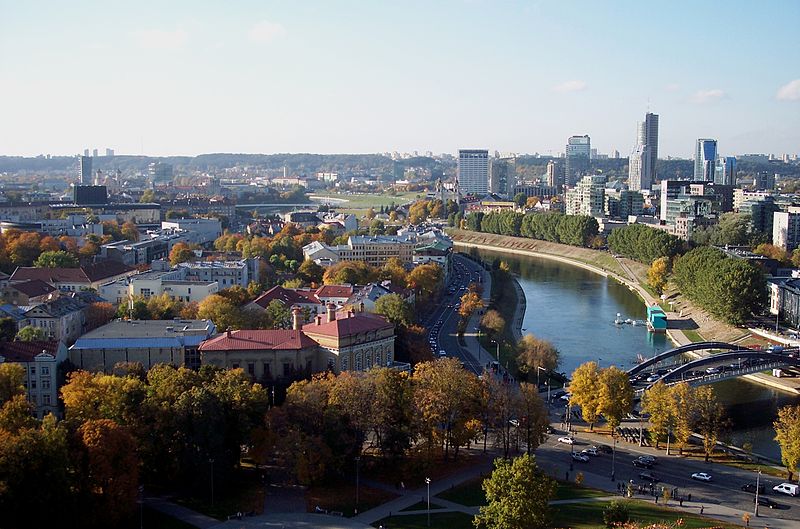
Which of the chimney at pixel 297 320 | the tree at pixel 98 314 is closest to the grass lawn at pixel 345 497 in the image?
the chimney at pixel 297 320

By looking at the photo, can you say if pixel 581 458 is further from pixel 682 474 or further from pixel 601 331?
pixel 601 331

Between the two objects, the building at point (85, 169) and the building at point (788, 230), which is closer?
the building at point (788, 230)

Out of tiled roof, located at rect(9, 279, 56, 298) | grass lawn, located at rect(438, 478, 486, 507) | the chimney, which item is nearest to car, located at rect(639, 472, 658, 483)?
grass lawn, located at rect(438, 478, 486, 507)

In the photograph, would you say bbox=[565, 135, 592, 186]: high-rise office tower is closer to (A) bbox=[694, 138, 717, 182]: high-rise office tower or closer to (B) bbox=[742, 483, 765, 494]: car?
(A) bbox=[694, 138, 717, 182]: high-rise office tower

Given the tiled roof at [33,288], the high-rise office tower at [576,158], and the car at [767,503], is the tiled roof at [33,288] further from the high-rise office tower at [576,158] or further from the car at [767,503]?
the high-rise office tower at [576,158]

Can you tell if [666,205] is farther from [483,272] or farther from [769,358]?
[769,358]

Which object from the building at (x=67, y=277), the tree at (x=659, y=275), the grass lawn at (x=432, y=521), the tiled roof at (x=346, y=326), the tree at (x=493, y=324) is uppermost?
the tiled roof at (x=346, y=326)

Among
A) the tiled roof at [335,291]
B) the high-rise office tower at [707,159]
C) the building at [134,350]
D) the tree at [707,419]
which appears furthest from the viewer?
the high-rise office tower at [707,159]

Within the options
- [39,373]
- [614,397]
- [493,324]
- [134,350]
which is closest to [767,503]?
[614,397]
